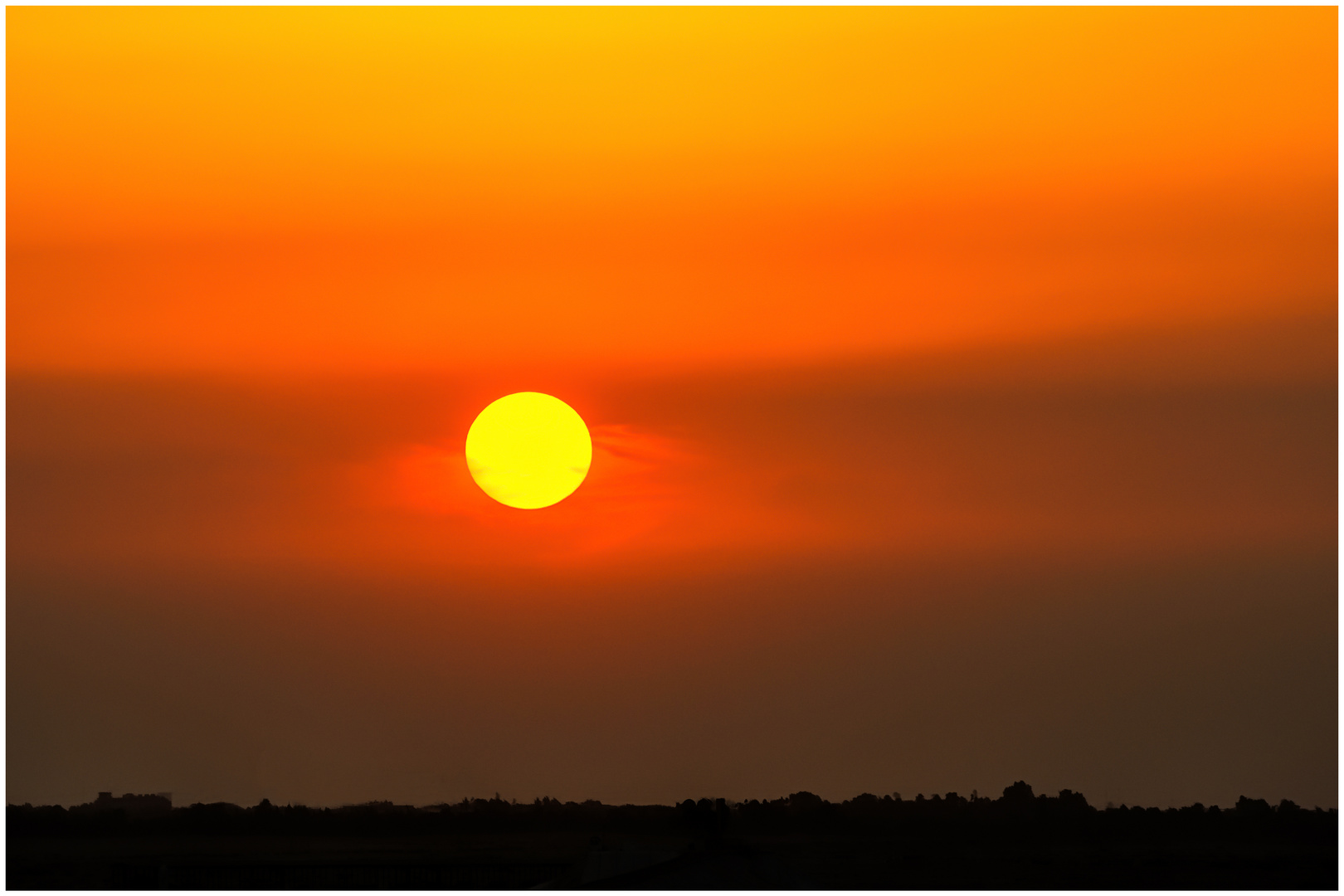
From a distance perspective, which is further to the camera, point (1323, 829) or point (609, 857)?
point (1323, 829)

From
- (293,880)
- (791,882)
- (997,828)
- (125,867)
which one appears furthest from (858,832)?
(791,882)

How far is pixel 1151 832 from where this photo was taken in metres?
101

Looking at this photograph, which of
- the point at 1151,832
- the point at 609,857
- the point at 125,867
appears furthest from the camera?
the point at 1151,832

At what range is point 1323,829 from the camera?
3684 inches

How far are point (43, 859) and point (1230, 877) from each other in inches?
2489

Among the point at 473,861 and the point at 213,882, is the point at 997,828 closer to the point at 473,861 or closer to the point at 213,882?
the point at 473,861

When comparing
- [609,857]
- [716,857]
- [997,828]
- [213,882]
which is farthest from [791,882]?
[997,828]

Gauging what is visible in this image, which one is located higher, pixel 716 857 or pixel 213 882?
pixel 716 857

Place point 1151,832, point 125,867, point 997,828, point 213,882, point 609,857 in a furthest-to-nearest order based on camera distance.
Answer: point 997,828 → point 1151,832 → point 213,882 → point 125,867 → point 609,857

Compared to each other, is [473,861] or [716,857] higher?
[716,857]

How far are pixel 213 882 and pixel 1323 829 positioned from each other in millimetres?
62258

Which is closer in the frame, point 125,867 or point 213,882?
point 125,867

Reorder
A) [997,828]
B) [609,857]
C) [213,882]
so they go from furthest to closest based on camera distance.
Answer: [997,828]
[213,882]
[609,857]

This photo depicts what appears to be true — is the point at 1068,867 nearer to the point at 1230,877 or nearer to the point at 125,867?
the point at 1230,877
